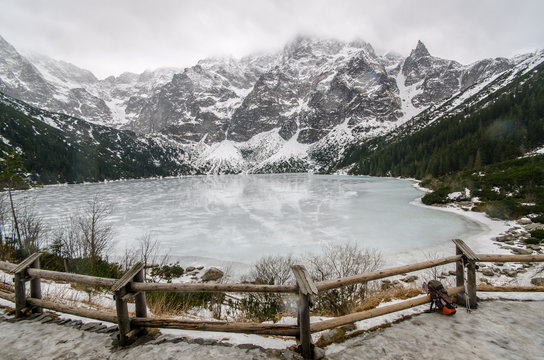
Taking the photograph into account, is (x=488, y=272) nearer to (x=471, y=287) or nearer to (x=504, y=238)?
(x=504, y=238)

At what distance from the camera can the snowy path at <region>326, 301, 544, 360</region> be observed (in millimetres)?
4402

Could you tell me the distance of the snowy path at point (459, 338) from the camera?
4.40m

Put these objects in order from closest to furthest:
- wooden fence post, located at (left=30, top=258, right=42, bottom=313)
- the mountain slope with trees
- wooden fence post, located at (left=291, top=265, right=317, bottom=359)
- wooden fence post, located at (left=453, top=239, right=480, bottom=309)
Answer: wooden fence post, located at (left=291, top=265, right=317, bottom=359)
wooden fence post, located at (left=453, top=239, right=480, bottom=309)
wooden fence post, located at (left=30, top=258, right=42, bottom=313)
the mountain slope with trees

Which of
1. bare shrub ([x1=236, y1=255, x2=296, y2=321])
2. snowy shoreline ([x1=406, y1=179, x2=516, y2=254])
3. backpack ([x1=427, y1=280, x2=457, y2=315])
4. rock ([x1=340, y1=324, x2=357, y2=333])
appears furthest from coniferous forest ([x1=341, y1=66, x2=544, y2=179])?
rock ([x1=340, y1=324, x2=357, y2=333])

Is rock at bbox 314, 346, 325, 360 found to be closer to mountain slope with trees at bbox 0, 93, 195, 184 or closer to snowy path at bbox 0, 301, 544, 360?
snowy path at bbox 0, 301, 544, 360

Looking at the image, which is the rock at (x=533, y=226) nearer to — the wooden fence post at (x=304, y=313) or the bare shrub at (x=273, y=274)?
the bare shrub at (x=273, y=274)

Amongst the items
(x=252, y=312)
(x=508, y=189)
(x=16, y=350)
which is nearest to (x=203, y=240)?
(x=252, y=312)

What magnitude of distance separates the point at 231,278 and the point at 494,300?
10263mm

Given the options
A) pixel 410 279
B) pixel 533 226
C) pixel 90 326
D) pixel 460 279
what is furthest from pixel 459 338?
pixel 533 226

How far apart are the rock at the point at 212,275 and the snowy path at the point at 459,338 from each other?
9.35 meters

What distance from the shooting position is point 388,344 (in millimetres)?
4699

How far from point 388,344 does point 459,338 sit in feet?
4.64

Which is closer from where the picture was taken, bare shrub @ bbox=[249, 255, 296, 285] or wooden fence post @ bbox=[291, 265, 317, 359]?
wooden fence post @ bbox=[291, 265, 317, 359]

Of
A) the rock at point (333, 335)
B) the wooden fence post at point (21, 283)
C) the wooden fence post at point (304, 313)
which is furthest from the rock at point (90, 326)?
the rock at point (333, 335)
